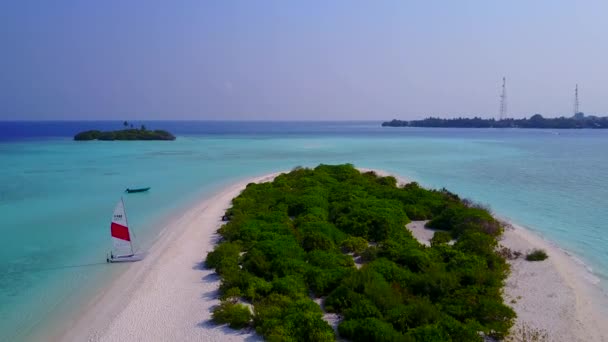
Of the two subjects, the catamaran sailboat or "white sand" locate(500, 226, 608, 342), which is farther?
the catamaran sailboat

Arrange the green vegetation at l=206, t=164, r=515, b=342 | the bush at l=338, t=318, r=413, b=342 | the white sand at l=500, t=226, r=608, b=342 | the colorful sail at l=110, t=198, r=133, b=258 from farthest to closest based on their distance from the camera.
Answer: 1. the colorful sail at l=110, t=198, r=133, b=258
2. the white sand at l=500, t=226, r=608, b=342
3. the green vegetation at l=206, t=164, r=515, b=342
4. the bush at l=338, t=318, r=413, b=342

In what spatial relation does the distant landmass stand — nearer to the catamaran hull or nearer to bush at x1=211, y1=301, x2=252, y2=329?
the catamaran hull

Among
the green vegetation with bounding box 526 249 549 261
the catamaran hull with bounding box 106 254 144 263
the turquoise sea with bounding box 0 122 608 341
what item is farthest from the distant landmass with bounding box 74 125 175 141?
the green vegetation with bounding box 526 249 549 261

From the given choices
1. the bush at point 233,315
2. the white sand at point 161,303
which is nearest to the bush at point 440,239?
the white sand at point 161,303

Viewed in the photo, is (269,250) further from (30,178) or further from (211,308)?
(30,178)

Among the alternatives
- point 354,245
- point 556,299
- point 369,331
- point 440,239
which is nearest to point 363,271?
point 369,331

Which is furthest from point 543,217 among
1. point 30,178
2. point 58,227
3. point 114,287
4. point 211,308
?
point 30,178

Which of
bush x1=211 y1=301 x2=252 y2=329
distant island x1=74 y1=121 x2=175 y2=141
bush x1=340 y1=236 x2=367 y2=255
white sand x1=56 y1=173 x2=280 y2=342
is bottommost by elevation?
white sand x1=56 y1=173 x2=280 y2=342
